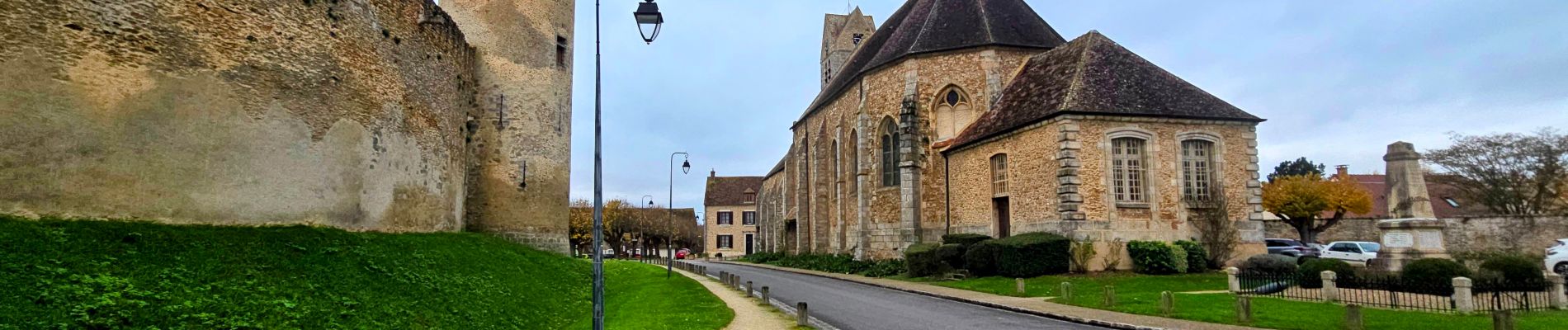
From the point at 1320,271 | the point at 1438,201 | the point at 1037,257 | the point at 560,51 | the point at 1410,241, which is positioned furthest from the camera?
the point at 1438,201

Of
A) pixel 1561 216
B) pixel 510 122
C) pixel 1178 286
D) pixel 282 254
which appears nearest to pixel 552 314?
pixel 282 254

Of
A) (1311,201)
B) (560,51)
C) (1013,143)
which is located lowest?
(1311,201)

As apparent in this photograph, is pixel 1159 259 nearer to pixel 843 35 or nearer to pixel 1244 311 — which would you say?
pixel 1244 311

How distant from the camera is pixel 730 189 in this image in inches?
3034

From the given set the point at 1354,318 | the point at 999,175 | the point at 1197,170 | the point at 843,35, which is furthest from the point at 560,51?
the point at 843,35

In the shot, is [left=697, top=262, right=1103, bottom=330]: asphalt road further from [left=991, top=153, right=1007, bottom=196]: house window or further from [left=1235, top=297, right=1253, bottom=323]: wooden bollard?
[left=991, top=153, right=1007, bottom=196]: house window

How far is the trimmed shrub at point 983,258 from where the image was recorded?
2169 cm

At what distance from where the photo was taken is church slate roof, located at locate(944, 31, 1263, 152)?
21.2 meters

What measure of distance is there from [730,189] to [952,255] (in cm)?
5517

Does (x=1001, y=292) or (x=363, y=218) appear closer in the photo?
(x=363, y=218)

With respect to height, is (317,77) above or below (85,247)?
above

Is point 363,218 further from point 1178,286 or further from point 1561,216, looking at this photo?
point 1561,216

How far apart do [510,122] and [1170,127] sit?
54.5 ft

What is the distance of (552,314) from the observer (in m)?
13.9
